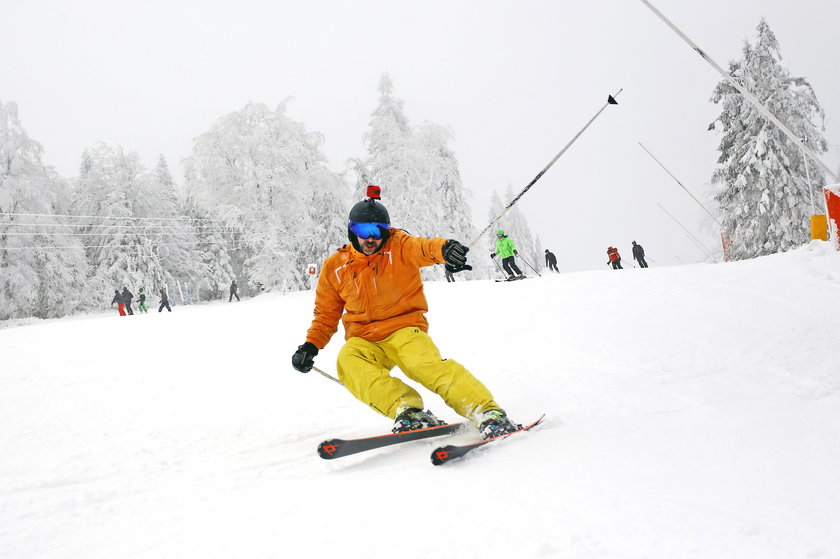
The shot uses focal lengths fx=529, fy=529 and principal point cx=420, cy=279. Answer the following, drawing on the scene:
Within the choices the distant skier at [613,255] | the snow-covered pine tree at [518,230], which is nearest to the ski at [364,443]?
the distant skier at [613,255]

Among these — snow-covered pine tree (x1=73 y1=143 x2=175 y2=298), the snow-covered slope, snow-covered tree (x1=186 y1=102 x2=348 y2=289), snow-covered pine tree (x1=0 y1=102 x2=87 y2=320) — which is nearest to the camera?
the snow-covered slope

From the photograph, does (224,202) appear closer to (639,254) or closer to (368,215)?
(639,254)

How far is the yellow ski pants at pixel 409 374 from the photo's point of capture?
3.29 m

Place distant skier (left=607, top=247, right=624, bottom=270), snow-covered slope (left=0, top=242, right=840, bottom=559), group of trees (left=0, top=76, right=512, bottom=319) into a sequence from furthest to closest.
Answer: group of trees (left=0, top=76, right=512, bottom=319) → distant skier (left=607, top=247, right=624, bottom=270) → snow-covered slope (left=0, top=242, right=840, bottom=559)

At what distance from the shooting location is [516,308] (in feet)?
27.6

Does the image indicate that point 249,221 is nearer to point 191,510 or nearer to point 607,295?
point 607,295

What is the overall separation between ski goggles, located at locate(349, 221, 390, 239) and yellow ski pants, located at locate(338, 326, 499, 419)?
705 millimetres

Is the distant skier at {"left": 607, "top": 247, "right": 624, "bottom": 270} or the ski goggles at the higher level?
the ski goggles

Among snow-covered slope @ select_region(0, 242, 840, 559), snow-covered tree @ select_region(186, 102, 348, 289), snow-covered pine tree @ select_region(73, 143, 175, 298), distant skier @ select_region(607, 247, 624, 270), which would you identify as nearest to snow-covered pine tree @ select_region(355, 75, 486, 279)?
snow-covered tree @ select_region(186, 102, 348, 289)

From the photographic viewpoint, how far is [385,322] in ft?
12.4

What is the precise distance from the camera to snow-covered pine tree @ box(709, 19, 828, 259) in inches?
779

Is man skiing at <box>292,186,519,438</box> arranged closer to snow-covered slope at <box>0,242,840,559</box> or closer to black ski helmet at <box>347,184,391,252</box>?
black ski helmet at <box>347,184,391,252</box>

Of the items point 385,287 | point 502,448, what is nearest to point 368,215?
point 385,287

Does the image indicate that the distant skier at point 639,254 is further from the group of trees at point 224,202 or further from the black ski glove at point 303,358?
the black ski glove at point 303,358
